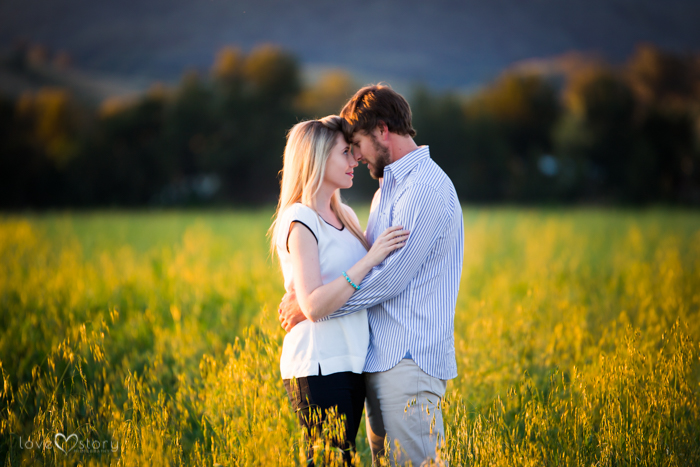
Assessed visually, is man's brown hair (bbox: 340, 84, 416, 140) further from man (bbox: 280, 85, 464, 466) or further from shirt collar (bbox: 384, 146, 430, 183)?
shirt collar (bbox: 384, 146, 430, 183)

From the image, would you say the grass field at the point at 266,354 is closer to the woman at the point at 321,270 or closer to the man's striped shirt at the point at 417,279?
the woman at the point at 321,270

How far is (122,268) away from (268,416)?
8036 mm

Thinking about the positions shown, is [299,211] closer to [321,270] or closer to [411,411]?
[321,270]

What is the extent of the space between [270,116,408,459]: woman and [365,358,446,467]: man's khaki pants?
0.19 m

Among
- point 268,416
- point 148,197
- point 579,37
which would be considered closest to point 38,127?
point 148,197

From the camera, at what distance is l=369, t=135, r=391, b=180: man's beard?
2.72 meters

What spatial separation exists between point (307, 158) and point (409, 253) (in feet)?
2.58

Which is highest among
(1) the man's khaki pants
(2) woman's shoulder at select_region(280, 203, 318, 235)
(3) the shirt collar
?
(3) the shirt collar

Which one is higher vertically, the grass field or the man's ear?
the man's ear

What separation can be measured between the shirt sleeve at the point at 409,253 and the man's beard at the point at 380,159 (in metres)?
0.29

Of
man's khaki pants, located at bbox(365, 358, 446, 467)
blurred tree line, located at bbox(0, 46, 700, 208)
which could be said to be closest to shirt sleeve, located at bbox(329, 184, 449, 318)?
man's khaki pants, located at bbox(365, 358, 446, 467)

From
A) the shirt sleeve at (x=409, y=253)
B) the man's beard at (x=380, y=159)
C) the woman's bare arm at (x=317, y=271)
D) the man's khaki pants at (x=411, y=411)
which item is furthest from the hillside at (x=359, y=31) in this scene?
the man's khaki pants at (x=411, y=411)

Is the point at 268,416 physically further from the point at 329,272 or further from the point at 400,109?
the point at 400,109

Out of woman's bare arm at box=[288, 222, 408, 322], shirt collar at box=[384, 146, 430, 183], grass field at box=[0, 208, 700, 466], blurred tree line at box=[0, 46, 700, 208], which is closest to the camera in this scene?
woman's bare arm at box=[288, 222, 408, 322]
